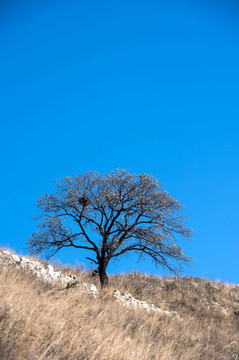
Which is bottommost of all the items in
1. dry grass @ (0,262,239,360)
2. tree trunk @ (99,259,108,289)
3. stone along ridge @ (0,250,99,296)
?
Answer: dry grass @ (0,262,239,360)

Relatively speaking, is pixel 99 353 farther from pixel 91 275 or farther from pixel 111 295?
pixel 91 275

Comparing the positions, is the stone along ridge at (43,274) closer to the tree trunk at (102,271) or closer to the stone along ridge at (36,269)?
the stone along ridge at (36,269)

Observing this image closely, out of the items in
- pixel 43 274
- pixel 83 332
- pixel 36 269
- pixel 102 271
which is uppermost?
pixel 102 271

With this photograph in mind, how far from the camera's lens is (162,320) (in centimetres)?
1620

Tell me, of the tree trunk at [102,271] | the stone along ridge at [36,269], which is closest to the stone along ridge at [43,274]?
the stone along ridge at [36,269]

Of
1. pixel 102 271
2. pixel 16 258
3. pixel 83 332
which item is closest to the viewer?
pixel 83 332

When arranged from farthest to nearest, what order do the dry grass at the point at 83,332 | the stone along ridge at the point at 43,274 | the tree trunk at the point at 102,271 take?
the tree trunk at the point at 102,271 < the stone along ridge at the point at 43,274 < the dry grass at the point at 83,332

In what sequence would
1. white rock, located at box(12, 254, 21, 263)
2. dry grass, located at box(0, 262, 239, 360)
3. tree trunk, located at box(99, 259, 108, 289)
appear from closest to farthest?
dry grass, located at box(0, 262, 239, 360) → white rock, located at box(12, 254, 21, 263) → tree trunk, located at box(99, 259, 108, 289)

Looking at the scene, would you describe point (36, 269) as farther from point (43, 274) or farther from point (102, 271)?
point (102, 271)

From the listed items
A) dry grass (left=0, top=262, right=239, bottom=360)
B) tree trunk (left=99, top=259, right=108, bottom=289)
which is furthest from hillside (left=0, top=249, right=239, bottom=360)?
tree trunk (left=99, top=259, right=108, bottom=289)

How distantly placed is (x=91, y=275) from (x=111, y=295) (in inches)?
308

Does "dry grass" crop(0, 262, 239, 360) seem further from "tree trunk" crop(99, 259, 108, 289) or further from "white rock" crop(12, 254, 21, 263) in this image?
"tree trunk" crop(99, 259, 108, 289)

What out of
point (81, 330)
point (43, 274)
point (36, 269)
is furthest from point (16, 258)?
point (81, 330)

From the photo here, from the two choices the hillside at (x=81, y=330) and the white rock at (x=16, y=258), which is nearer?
the hillside at (x=81, y=330)
